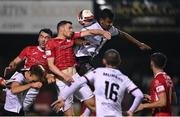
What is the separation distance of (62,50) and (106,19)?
3.14ft

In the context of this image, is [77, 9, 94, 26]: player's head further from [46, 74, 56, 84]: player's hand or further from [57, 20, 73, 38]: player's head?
[46, 74, 56, 84]: player's hand

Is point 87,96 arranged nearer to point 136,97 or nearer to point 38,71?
point 38,71

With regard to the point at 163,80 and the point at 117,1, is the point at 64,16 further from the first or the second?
the point at 163,80

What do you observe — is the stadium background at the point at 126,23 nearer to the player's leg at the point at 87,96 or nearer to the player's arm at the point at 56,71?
the player's leg at the point at 87,96

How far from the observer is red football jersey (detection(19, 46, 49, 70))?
43.5 feet

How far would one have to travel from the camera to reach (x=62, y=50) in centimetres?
1261

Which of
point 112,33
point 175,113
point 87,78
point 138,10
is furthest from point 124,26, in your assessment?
point 87,78

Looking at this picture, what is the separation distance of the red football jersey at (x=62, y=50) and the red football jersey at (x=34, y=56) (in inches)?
24.7

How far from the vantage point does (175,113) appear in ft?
69.6

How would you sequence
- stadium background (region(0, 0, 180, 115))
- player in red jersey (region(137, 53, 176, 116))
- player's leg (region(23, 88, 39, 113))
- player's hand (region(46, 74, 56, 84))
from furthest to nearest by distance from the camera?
1. stadium background (region(0, 0, 180, 115))
2. player's leg (region(23, 88, 39, 113))
3. player's hand (region(46, 74, 56, 84))
4. player in red jersey (region(137, 53, 176, 116))

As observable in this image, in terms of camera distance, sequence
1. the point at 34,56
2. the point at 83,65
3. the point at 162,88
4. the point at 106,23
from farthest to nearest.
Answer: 1. the point at 34,56
2. the point at 83,65
3. the point at 106,23
4. the point at 162,88

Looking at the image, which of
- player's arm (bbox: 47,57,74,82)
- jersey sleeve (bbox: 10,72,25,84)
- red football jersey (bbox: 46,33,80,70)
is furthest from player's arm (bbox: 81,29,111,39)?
jersey sleeve (bbox: 10,72,25,84)

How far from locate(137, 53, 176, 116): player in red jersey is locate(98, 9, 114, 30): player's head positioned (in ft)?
3.45

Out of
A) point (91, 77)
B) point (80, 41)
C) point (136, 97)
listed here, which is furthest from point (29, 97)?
point (136, 97)
